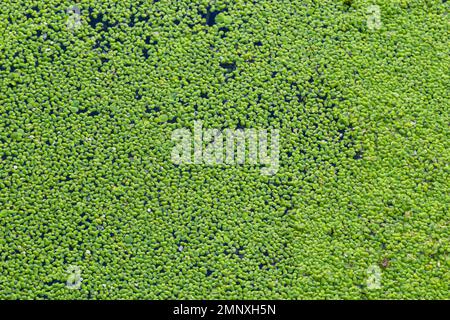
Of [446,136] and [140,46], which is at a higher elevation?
[140,46]

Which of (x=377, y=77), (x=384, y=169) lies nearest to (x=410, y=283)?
(x=384, y=169)

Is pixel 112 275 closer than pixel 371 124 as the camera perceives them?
Yes

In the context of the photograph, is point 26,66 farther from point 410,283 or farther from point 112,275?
point 410,283

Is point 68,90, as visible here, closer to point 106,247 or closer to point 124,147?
point 124,147

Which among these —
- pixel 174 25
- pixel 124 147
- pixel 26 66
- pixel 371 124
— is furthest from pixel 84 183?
pixel 371 124

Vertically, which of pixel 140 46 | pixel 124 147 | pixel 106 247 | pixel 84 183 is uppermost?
pixel 140 46
